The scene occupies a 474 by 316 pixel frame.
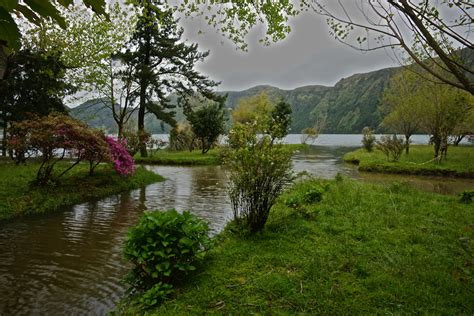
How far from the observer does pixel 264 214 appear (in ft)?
21.4

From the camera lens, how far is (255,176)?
6355 mm

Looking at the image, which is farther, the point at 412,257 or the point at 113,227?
the point at 113,227

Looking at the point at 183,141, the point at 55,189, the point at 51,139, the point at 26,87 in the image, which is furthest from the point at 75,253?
the point at 183,141

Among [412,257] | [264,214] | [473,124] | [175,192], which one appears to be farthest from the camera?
[473,124]

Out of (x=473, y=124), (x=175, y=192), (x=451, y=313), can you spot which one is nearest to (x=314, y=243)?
(x=451, y=313)

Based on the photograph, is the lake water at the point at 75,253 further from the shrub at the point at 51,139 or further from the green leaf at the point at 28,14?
the green leaf at the point at 28,14

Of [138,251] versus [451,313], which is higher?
[138,251]

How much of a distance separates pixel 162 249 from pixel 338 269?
8.84 ft

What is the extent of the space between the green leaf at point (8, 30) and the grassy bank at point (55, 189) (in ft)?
34.1

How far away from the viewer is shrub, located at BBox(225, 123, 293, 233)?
6.39 metres

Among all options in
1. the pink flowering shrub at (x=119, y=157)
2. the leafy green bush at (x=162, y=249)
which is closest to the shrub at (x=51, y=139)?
the pink flowering shrub at (x=119, y=157)

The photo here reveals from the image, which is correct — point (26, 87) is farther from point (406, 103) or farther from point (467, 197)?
point (406, 103)

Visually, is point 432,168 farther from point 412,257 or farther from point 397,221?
point 412,257

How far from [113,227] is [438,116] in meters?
27.0
